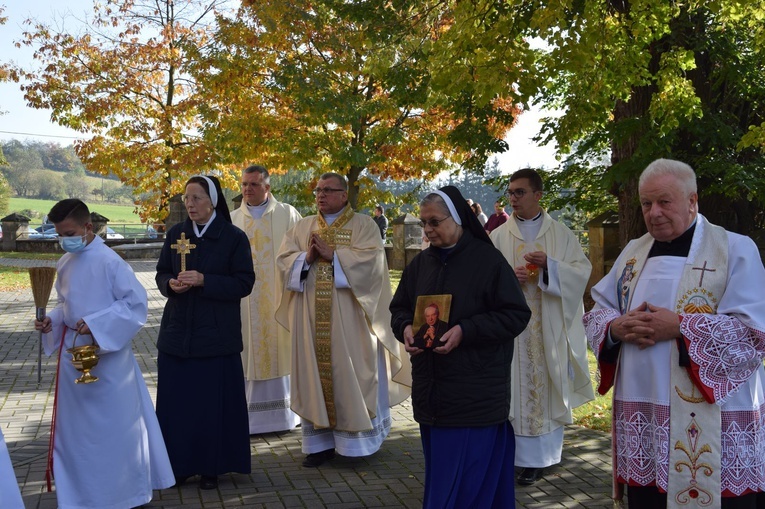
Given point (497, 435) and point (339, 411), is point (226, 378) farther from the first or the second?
point (497, 435)

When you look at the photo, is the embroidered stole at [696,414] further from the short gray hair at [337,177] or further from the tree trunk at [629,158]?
the tree trunk at [629,158]

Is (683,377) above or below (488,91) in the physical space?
below

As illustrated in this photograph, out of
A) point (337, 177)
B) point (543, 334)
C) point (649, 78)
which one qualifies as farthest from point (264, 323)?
point (649, 78)

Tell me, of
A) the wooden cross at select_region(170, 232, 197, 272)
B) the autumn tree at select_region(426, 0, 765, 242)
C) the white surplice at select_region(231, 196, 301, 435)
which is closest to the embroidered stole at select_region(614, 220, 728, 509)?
the wooden cross at select_region(170, 232, 197, 272)

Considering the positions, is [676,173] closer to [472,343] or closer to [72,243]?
[472,343]

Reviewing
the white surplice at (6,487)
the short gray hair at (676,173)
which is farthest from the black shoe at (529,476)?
the white surplice at (6,487)

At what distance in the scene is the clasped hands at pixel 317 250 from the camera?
7004 millimetres

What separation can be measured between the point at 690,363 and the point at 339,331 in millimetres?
3605

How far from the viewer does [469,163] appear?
391 inches

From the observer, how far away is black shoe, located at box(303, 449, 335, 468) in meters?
6.91

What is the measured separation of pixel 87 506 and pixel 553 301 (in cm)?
360

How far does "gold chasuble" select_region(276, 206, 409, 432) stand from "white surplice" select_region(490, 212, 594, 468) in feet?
3.40

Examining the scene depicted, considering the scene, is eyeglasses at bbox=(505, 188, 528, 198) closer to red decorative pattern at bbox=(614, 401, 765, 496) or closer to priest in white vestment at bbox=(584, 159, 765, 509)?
priest in white vestment at bbox=(584, 159, 765, 509)

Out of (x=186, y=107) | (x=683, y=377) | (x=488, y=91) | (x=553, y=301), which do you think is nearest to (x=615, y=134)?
(x=488, y=91)
